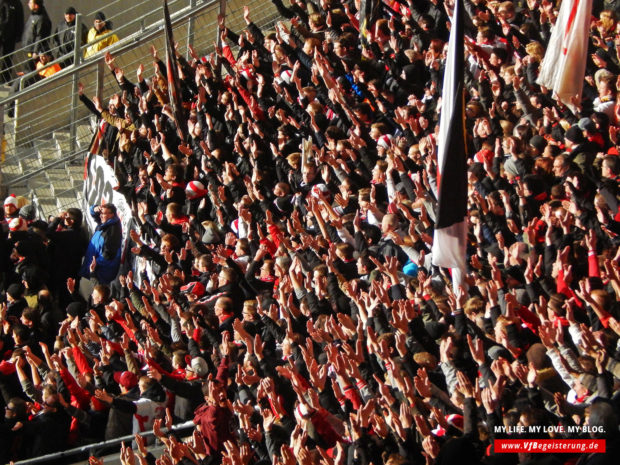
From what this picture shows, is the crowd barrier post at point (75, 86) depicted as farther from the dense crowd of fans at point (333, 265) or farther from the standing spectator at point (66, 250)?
the standing spectator at point (66, 250)

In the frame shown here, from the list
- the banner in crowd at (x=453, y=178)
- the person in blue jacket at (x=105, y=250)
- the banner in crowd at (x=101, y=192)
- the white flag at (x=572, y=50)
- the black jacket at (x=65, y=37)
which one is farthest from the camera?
the black jacket at (x=65, y=37)

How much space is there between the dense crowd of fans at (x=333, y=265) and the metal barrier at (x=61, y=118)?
0.57 m

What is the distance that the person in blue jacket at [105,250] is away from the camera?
13109 millimetres

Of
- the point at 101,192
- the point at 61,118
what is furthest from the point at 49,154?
the point at 101,192

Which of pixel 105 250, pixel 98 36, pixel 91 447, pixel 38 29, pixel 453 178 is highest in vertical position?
pixel 38 29

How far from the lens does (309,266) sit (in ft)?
35.0

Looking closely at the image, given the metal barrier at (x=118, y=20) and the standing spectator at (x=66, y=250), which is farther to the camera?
the metal barrier at (x=118, y=20)

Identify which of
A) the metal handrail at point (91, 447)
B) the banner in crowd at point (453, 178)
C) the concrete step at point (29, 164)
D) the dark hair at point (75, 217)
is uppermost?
the banner in crowd at point (453, 178)

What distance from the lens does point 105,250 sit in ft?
43.1

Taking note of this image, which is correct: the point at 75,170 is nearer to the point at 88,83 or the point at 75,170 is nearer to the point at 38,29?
the point at 88,83

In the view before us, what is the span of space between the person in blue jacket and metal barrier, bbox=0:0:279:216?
2.09 meters

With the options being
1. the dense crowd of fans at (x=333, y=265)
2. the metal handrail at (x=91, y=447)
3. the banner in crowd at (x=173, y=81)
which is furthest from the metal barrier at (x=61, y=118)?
the metal handrail at (x=91, y=447)

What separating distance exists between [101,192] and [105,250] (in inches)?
45.0

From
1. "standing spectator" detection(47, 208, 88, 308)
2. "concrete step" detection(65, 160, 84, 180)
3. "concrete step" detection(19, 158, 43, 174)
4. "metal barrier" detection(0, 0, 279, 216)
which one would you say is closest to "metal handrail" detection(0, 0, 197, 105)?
"metal barrier" detection(0, 0, 279, 216)
